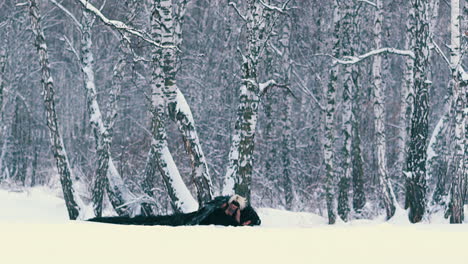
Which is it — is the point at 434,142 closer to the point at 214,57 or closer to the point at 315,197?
the point at 315,197

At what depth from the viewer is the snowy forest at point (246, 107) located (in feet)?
43.2

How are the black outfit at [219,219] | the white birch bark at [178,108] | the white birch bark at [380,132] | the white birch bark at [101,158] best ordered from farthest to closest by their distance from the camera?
the white birch bark at [380,132] → the white birch bark at [101,158] → the white birch bark at [178,108] → the black outfit at [219,219]

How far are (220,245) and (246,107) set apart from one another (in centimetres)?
835

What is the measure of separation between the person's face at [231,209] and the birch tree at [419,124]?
7.12m

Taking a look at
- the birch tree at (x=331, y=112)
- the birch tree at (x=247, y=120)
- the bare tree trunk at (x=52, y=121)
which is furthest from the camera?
the birch tree at (x=331, y=112)

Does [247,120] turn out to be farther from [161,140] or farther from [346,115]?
[346,115]

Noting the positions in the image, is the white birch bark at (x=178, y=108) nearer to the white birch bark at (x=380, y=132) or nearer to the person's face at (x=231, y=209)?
the white birch bark at (x=380, y=132)

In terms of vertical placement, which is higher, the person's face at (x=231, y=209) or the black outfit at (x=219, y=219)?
the person's face at (x=231, y=209)

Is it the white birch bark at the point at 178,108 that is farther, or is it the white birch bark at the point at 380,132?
the white birch bark at the point at 380,132

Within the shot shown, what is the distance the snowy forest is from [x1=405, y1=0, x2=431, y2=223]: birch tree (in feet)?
0.08

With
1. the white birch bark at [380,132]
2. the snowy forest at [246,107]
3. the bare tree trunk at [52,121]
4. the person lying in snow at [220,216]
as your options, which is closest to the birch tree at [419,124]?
the snowy forest at [246,107]

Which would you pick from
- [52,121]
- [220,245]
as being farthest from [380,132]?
[220,245]

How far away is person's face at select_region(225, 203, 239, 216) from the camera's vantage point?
24.6 ft

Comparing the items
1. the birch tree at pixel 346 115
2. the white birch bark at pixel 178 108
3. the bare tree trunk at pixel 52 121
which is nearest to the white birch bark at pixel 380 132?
the birch tree at pixel 346 115
